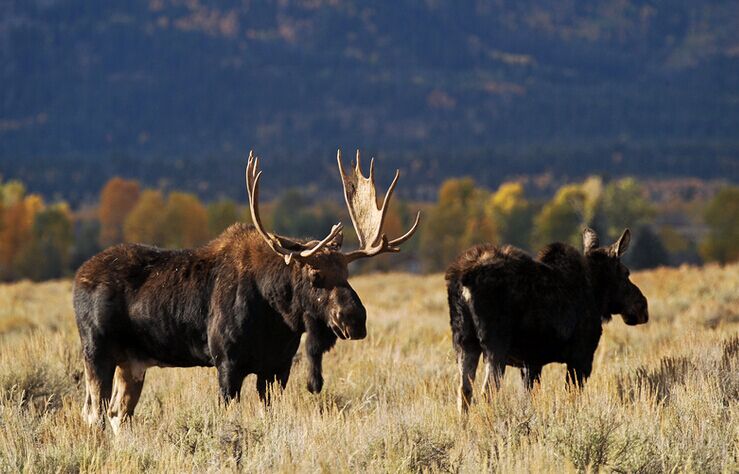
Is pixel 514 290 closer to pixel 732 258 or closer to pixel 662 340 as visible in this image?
pixel 662 340

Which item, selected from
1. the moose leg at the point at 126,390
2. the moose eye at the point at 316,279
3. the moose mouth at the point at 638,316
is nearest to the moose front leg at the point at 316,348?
the moose eye at the point at 316,279

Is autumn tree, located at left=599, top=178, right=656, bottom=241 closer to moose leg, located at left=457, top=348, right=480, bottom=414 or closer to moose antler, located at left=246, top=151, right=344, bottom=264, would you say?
moose leg, located at left=457, top=348, right=480, bottom=414

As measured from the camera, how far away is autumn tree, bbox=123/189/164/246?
123 m

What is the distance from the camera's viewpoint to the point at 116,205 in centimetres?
16238

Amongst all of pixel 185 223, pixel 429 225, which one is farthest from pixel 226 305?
pixel 429 225

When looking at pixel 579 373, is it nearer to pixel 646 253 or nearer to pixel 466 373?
pixel 466 373

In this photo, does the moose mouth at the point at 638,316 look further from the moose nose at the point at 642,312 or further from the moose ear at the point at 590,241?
the moose ear at the point at 590,241

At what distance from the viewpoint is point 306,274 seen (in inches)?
372

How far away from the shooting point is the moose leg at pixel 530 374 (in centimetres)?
1019

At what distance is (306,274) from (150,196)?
436 ft

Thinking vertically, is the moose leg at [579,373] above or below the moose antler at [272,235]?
below

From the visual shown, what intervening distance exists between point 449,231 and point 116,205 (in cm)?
4588

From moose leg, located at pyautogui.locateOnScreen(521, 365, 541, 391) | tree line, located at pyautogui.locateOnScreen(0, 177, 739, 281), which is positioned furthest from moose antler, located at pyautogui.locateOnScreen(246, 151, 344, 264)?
tree line, located at pyautogui.locateOnScreen(0, 177, 739, 281)

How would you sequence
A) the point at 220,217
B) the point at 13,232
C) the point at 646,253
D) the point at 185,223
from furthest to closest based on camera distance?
the point at 220,217, the point at 185,223, the point at 13,232, the point at 646,253
